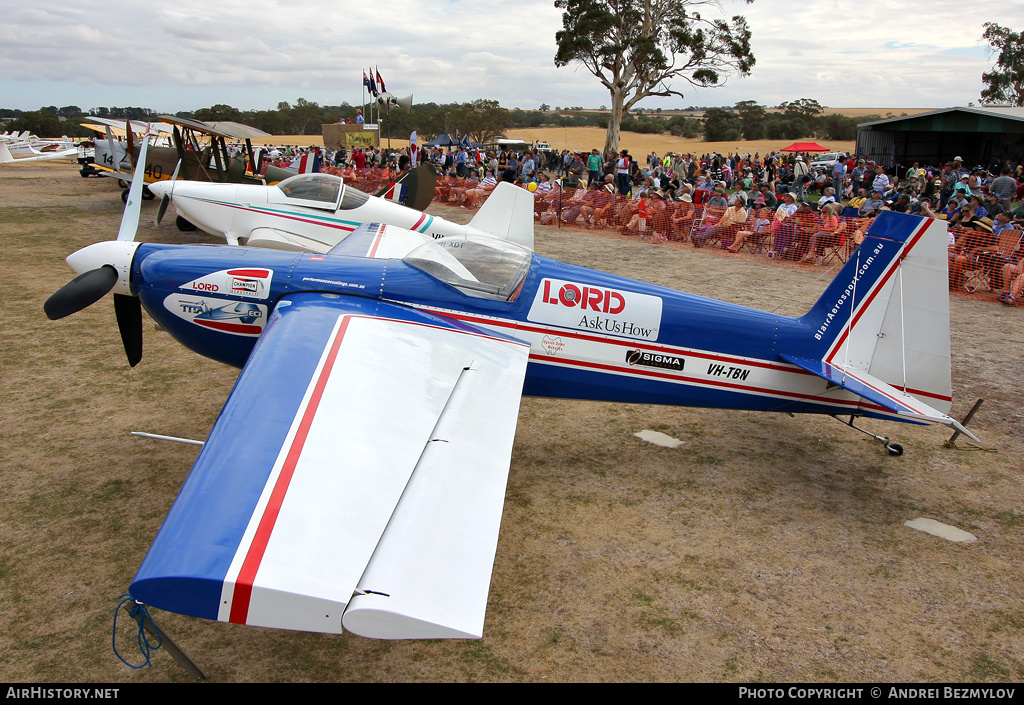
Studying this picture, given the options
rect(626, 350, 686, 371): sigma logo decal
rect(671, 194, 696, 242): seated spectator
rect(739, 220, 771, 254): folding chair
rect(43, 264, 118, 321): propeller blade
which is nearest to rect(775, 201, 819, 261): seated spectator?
rect(739, 220, 771, 254): folding chair

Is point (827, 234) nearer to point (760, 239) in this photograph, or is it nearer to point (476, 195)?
point (760, 239)

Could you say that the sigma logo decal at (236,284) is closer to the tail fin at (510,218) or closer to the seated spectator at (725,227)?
the tail fin at (510,218)

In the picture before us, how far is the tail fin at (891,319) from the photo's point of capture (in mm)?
5309

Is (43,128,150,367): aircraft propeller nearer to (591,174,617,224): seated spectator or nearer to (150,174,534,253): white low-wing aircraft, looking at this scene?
(150,174,534,253): white low-wing aircraft

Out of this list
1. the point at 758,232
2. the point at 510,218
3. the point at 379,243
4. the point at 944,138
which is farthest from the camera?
the point at 944,138

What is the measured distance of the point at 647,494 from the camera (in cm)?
528

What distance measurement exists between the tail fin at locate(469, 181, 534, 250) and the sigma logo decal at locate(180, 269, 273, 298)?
586cm

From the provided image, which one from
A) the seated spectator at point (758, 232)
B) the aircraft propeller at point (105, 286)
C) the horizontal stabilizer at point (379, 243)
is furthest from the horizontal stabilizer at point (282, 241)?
the seated spectator at point (758, 232)

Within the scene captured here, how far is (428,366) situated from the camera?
446 centimetres

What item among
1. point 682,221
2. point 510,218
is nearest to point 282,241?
point 510,218

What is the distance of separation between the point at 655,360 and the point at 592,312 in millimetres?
684

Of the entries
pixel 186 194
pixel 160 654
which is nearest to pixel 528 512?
pixel 160 654

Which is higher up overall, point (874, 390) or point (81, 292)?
point (81, 292)
